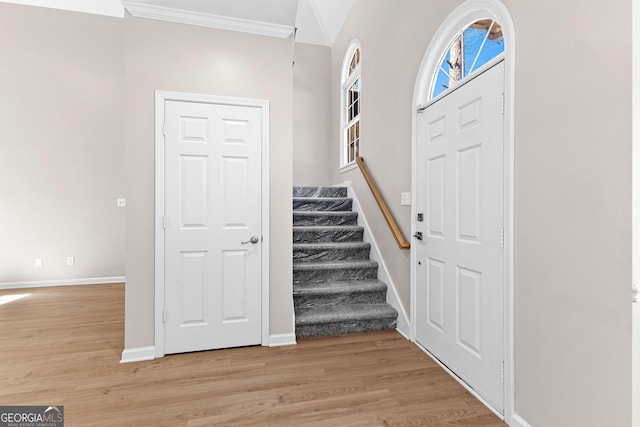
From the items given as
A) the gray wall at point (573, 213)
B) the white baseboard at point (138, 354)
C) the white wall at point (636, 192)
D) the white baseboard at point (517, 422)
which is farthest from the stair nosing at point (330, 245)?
the white wall at point (636, 192)

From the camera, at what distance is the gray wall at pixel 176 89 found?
7.98 ft

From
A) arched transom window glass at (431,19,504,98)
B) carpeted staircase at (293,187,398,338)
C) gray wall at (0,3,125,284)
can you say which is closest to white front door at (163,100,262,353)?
carpeted staircase at (293,187,398,338)

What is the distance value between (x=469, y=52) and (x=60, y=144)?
5763 mm

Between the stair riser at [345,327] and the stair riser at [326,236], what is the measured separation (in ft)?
3.62

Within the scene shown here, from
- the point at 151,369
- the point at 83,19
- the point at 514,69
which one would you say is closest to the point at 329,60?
the point at 83,19

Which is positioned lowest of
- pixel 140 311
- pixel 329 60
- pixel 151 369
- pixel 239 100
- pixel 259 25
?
pixel 151 369

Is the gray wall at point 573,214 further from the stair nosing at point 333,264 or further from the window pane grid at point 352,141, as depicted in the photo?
the window pane grid at point 352,141

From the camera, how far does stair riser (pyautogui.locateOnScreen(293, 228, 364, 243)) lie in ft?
12.0

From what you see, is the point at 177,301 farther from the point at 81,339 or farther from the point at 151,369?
the point at 81,339

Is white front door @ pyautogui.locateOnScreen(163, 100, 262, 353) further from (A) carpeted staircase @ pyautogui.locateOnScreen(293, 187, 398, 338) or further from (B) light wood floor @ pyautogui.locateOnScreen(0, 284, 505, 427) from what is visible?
(A) carpeted staircase @ pyautogui.locateOnScreen(293, 187, 398, 338)

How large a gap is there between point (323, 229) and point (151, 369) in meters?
2.16

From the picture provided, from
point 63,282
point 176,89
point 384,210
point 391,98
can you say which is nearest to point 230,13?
point 176,89

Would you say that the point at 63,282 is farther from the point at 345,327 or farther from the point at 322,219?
the point at 345,327

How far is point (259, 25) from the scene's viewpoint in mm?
2602
